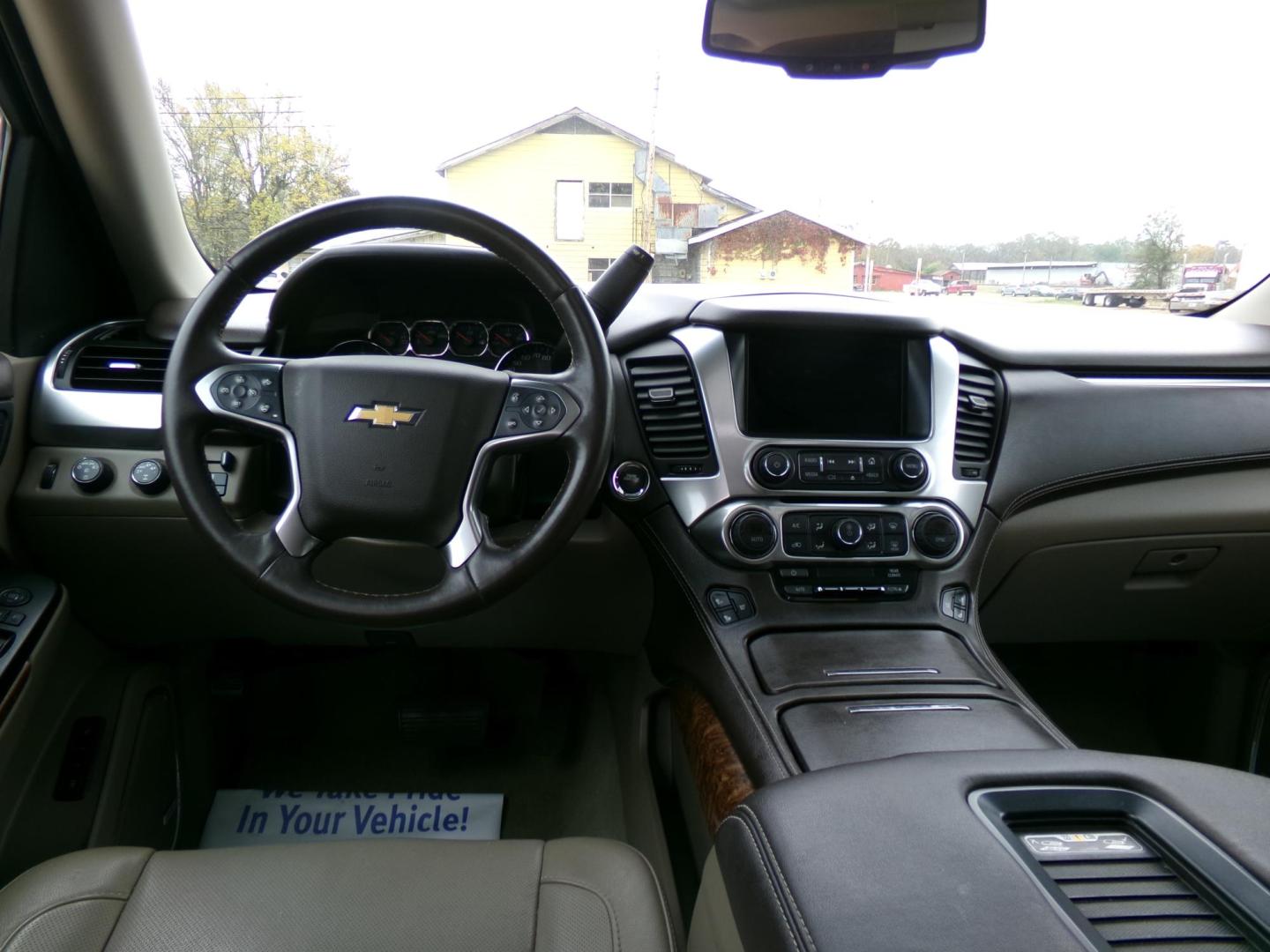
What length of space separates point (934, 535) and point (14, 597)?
1.82 meters

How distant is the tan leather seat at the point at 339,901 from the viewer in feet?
3.30

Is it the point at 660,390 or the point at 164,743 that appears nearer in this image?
the point at 660,390

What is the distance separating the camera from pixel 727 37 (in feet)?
5.15

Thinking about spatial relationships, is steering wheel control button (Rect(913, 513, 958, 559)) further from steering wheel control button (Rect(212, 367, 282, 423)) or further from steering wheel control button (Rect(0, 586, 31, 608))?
steering wheel control button (Rect(0, 586, 31, 608))

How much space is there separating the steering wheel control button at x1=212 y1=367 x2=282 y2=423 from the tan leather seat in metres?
0.64

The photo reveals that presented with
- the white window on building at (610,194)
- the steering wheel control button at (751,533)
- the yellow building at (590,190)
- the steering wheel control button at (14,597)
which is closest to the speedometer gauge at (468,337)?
the yellow building at (590,190)

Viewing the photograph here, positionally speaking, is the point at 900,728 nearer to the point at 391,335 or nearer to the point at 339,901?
the point at 339,901

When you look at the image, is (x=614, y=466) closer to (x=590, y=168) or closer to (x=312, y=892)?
(x=590, y=168)

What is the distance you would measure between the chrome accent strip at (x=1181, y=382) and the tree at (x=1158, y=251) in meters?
0.30

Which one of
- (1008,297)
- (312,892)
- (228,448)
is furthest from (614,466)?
(1008,297)

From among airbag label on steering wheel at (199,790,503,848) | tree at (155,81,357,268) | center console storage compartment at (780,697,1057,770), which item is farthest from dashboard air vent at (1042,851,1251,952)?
tree at (155,81,357,268)

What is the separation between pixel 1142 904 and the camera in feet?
2.38

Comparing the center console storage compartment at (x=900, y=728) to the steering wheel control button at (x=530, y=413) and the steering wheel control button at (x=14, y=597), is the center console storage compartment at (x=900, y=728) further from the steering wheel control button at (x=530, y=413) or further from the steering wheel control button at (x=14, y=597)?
the steering wheel control button at (x=14, y=597)

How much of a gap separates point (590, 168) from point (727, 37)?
377 mm
